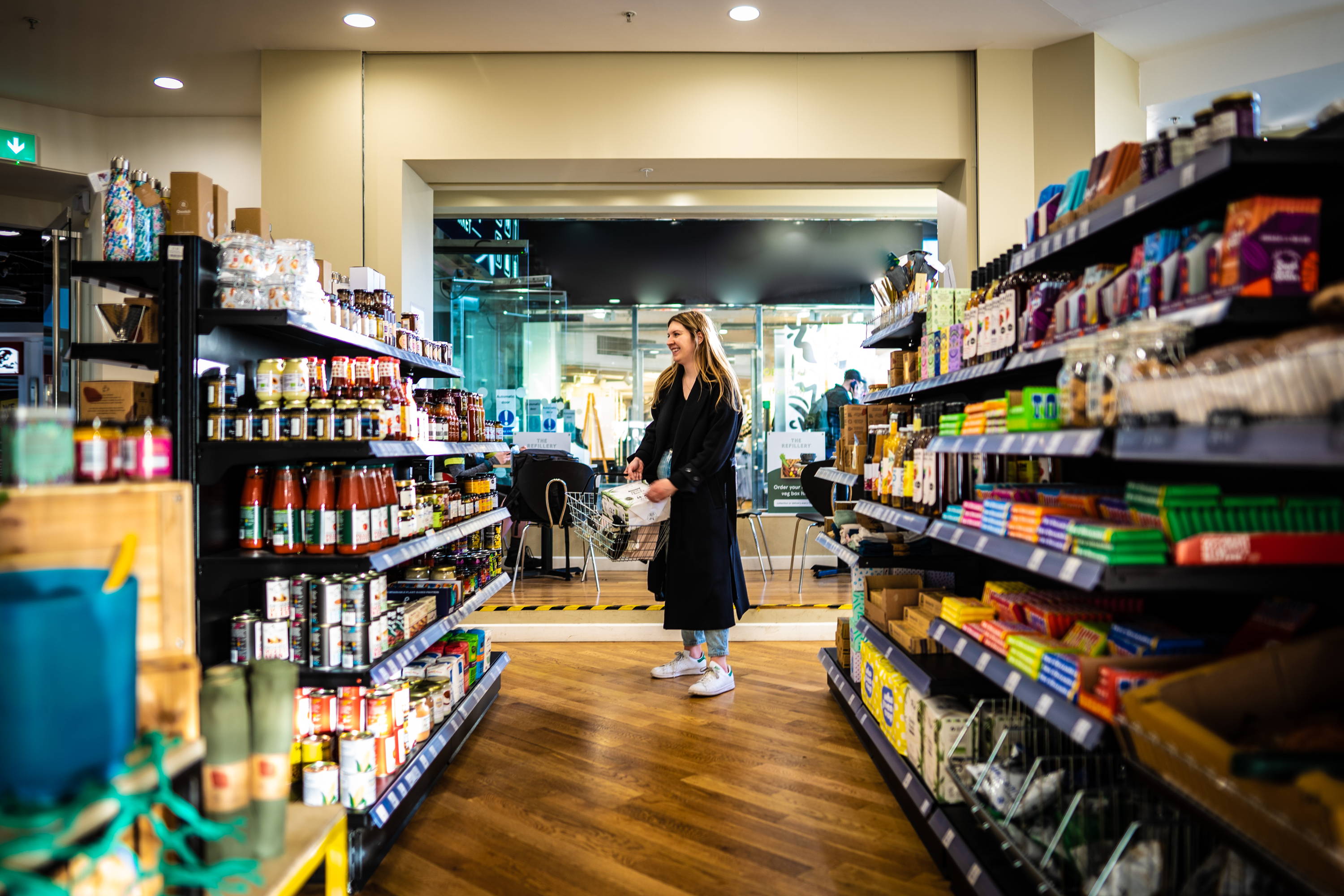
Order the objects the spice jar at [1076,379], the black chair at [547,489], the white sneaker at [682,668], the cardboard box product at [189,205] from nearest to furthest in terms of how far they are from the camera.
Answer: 1. the spice jar at [1076,379]
2. the cardboard box product at [189,205]
3. the white sneaker at [682,668]
4. the black chair at [547,489]

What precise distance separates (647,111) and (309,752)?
4043 mm

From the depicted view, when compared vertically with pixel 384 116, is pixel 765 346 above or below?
below

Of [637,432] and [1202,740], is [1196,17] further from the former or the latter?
[637,432]

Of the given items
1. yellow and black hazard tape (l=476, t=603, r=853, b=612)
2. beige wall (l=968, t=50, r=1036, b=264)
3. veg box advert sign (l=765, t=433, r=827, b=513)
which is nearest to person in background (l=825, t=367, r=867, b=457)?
veg box advert sign (l=765, t=433, r=827, b=513)

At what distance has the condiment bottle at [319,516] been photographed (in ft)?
8.72

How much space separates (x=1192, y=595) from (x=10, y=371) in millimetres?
8215

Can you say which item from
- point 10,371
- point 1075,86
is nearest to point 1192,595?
point 1075,86

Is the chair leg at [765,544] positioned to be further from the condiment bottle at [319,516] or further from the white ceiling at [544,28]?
the condiment bottle at [319,516]

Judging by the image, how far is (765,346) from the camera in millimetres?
8625

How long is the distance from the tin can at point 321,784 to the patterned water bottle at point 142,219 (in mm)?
1688

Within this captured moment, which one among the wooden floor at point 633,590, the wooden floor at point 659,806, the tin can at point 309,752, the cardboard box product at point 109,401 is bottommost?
the wooden floor at point 659,806

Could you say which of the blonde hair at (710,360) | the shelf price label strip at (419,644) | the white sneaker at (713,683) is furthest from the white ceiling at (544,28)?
the white sneaker at (713,683)

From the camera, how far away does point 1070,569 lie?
1.76 metres

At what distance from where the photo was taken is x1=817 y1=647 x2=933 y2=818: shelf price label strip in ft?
8.65
